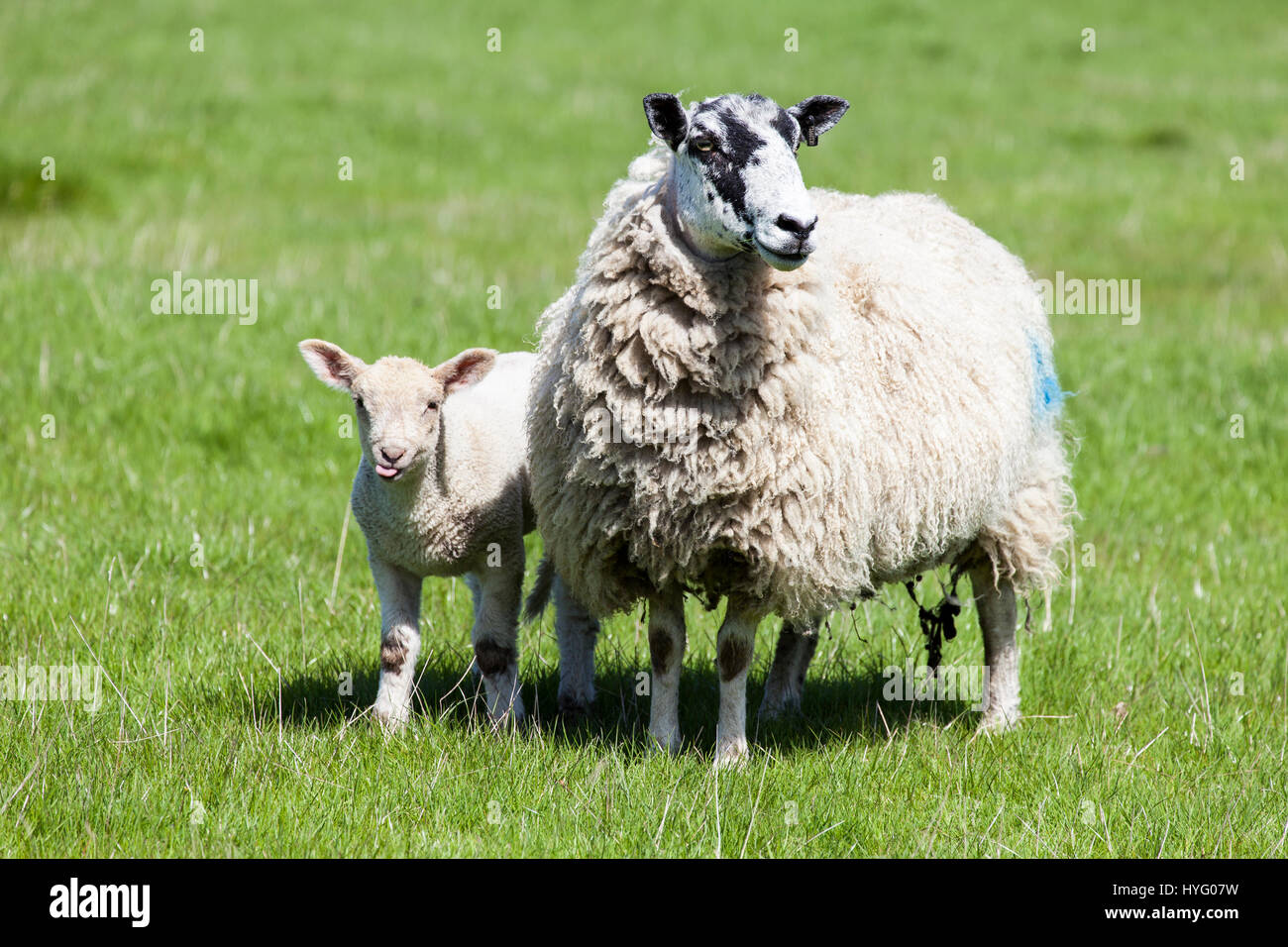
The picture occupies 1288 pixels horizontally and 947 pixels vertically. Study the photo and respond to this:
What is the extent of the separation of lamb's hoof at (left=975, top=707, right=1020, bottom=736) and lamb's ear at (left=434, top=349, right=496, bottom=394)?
2185 millimetres

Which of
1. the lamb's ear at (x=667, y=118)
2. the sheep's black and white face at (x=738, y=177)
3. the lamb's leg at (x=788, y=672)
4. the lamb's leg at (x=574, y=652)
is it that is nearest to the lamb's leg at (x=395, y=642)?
the lamb's leg at (x=574, y=652)

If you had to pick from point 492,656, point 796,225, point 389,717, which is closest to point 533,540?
point 492,656

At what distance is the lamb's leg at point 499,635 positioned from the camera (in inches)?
184

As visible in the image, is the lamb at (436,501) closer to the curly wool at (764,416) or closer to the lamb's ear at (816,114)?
the curly wool at (764,416)

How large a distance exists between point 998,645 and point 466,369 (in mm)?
2288

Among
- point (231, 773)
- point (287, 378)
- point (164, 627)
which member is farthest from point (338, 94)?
point (231, 773)

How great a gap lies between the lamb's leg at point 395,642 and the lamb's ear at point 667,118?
1720 millimetres

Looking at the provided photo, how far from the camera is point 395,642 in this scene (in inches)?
182

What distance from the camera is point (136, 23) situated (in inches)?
729

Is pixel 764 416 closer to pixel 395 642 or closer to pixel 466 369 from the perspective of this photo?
pixel 466 369

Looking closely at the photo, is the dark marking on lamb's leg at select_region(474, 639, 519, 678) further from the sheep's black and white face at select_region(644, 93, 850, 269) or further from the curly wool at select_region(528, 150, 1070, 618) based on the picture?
the sheep's black and white face at select_region(644, 93, 850, 269)

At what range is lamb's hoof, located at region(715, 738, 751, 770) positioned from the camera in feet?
14.1

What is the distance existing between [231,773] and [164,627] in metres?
1.40

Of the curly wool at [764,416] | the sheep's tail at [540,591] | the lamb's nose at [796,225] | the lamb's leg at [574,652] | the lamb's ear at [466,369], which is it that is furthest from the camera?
the sheep's tail at [540,591]
